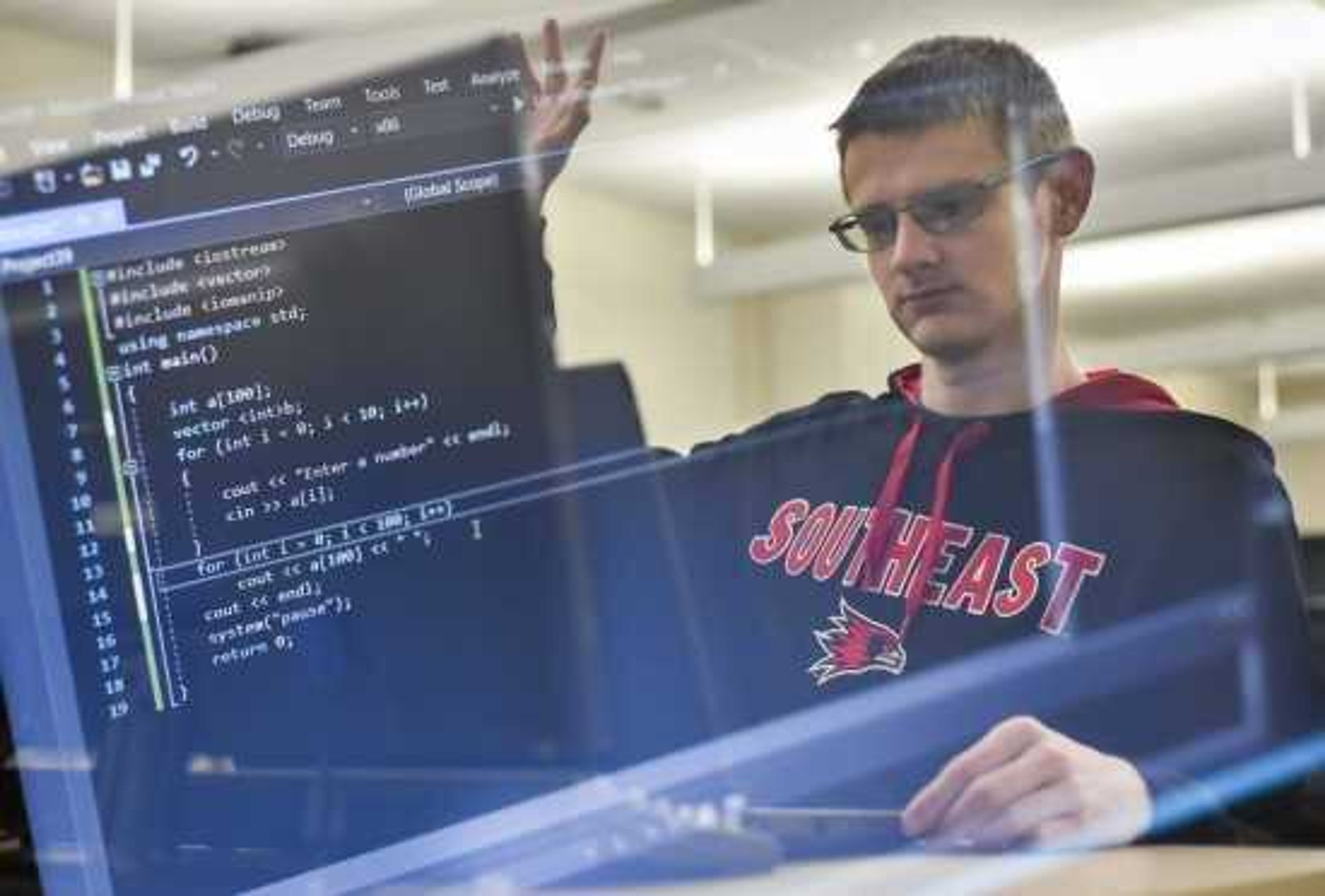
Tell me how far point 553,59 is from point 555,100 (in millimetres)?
20

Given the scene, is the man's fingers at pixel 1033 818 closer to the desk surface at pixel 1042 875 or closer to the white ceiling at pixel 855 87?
the desk surface at pixel 1042 875

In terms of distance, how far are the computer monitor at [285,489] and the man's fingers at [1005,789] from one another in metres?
0.15

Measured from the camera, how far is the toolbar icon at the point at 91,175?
447 millimetres

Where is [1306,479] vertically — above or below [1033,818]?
above

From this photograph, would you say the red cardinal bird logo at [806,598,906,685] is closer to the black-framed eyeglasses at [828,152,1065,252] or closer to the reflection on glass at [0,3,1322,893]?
the reflection on glass at [0,3,1322,893]

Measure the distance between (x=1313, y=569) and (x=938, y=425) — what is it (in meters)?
0.17

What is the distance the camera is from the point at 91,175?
0.45 m

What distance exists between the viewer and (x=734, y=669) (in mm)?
565

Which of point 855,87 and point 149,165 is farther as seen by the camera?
point 855,87

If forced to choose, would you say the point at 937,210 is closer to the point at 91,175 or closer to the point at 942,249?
the point at 942,249

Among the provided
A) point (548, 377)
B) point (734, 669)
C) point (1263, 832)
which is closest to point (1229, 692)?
point (1263, 832)


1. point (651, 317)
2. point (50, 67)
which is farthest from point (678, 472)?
point (50, 67)

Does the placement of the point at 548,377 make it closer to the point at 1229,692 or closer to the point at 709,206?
the point at 709,206

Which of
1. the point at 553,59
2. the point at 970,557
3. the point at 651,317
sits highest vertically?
the point at 553,59
